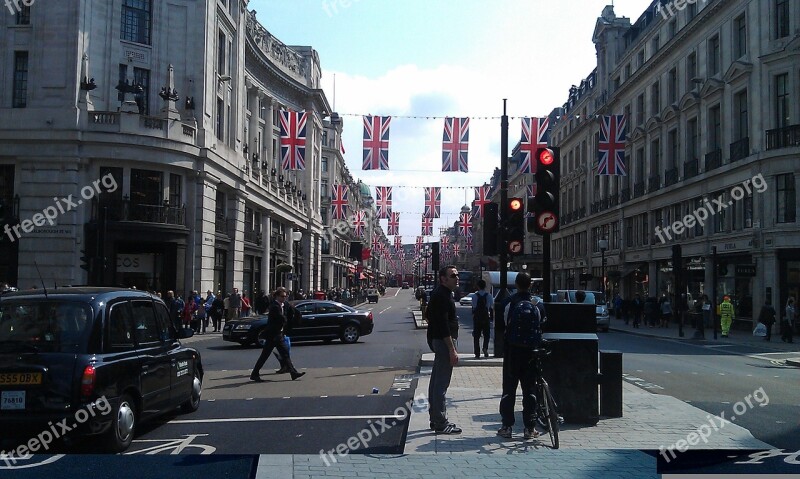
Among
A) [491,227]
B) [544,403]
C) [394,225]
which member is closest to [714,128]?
[491,227]

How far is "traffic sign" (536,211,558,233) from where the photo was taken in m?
9.88

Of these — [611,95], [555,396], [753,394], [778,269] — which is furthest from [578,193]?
[555,396]

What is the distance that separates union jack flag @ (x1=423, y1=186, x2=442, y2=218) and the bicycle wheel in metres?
35.7

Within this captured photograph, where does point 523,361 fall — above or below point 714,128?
below

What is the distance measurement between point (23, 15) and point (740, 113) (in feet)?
107

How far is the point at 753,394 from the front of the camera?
12.3 m

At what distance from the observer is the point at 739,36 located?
110ft

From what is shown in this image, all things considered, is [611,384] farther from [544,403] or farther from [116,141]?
[116,141]

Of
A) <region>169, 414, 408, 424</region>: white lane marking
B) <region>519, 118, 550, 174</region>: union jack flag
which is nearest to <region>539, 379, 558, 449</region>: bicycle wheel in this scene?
<region>169, 414, 408, 424</region>: white lane marking

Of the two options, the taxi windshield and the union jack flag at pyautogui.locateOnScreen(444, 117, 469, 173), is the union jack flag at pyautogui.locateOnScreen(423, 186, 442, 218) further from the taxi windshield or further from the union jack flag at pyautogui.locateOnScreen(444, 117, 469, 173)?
the taxi windshield

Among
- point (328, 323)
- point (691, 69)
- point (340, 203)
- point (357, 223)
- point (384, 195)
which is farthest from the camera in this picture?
point (357, 223)

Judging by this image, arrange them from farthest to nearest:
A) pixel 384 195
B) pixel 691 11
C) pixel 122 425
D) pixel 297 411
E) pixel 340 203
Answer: pixel 340 203 < pixel 384 195 < pixel 691 11 < pixel 297 411 < pixel 122 425

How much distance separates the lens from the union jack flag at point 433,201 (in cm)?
4362

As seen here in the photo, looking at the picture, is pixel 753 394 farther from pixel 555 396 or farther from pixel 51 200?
pixel 51 200
